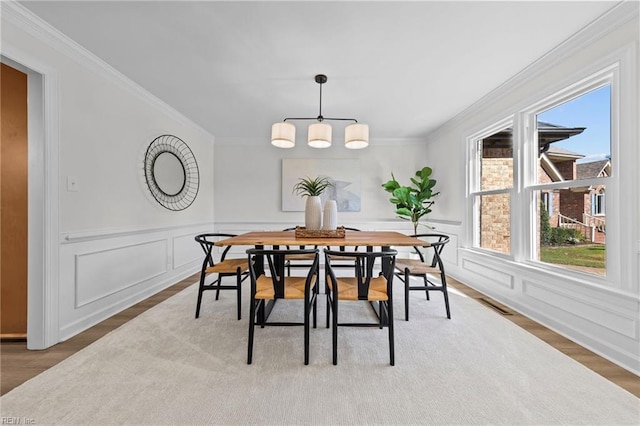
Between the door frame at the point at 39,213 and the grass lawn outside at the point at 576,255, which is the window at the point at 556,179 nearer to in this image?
the grass lawn outside at the point at 576,255

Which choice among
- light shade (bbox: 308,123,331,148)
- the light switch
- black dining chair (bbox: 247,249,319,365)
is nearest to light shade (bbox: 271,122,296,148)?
light shade (bbox: 308,123,331,148)

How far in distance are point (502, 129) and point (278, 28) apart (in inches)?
112

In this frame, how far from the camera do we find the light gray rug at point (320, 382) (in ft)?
4.66

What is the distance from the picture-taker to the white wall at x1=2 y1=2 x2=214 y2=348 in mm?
2115

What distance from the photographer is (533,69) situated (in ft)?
8.54

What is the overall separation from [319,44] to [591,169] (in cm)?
242

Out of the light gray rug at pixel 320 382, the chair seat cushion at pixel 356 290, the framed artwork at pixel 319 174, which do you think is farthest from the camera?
the framed artwork at pixel 319 174

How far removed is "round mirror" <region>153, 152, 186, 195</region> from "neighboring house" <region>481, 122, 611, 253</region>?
4286 millimetres

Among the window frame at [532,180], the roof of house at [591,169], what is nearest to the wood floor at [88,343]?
the window frame at [532,180]

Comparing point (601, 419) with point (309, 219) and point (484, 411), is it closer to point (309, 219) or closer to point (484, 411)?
point (484, 411)

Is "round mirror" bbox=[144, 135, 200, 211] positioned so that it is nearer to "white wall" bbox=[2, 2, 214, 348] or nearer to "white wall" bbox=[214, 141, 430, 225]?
"white wall" bbox=[2, 2, 214, 348]

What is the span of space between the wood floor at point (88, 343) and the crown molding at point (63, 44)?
2349mm

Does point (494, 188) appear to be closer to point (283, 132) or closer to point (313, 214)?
point (313, 214)

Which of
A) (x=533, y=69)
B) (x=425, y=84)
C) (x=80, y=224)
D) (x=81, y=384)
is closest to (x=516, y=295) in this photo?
(x=533, y=69)
